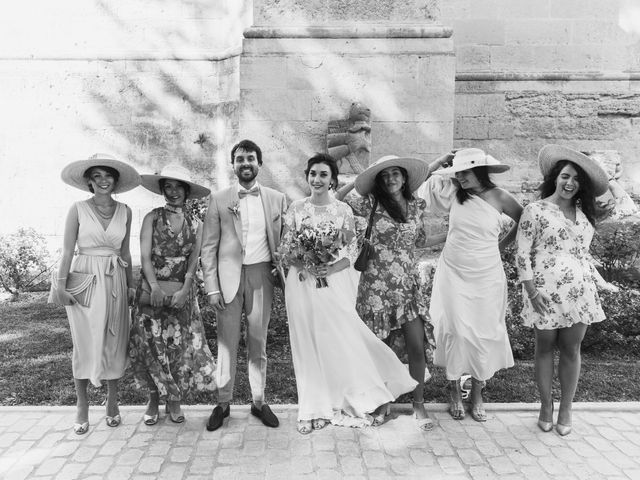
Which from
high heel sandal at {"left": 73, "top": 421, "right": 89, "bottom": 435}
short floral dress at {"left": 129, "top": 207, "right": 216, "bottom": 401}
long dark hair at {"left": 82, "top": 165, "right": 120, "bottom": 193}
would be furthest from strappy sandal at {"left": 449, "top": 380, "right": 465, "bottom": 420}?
long dark hair at {"left": 82, "top": 165, "right": 120, "bottom": 193}

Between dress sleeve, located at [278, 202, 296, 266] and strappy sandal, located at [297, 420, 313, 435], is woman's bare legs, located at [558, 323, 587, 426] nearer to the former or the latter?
strappy sandal, located at [297, 420, 313, 435]

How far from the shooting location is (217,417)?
400 centimetres

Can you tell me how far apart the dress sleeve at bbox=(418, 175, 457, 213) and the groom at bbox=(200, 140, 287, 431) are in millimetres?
1308

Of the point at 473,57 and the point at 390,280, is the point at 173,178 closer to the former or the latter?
the point at 390,280

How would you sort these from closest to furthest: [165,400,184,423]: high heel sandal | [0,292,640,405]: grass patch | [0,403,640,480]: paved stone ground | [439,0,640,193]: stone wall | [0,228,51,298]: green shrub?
1. [0,403,640,480]: paved stone ground
2. [165,400,184,423]: high heel sandal
3. [0,292,640,405]: grass patch
4. [0,228,51,298]: green shrub
5. [439,0,640,193]: stone wall

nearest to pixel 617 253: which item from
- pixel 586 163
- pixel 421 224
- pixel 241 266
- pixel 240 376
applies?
pixel 586 163

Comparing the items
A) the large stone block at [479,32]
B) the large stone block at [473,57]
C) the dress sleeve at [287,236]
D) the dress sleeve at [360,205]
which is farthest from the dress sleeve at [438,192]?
the large stone block at [479,32]

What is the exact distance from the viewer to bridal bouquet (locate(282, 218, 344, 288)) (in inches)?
148

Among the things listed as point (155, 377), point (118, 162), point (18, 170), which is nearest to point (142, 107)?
point (18, 170)

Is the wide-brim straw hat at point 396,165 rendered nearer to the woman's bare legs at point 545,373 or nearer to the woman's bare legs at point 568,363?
the woman's bare legs at point 545,373

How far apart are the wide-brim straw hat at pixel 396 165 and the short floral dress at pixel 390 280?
215 millimetres

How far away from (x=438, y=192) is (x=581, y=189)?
1091mm

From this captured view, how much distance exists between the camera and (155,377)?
13.1 ft

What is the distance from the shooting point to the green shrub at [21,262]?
8062 mm
